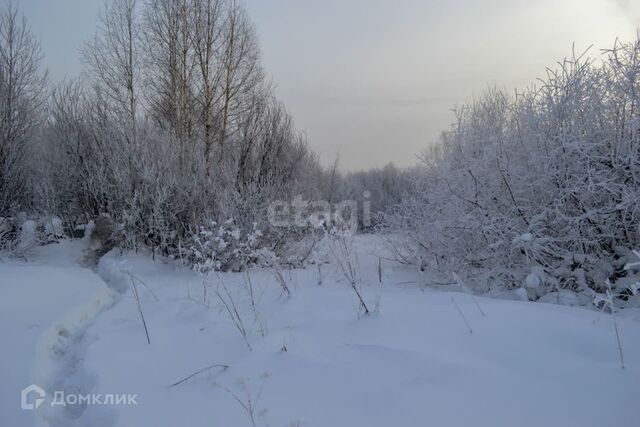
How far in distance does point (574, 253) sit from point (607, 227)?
520 mm

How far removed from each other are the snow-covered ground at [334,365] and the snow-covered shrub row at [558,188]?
5.47ft

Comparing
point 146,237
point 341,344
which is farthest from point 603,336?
point 146,237

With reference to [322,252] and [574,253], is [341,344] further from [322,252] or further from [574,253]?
[574,253]

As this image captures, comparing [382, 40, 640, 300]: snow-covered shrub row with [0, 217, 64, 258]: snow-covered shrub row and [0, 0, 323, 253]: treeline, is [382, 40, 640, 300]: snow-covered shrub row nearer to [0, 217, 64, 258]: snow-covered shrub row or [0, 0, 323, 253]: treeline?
[0, 0, 323, 253]: treeline

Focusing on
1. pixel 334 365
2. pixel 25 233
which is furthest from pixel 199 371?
pixel 25 233

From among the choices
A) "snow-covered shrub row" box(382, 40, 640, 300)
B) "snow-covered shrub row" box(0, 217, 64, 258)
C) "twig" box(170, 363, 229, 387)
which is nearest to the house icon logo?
"twig" box(170, 363, 229, 387)

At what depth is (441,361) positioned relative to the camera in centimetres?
231

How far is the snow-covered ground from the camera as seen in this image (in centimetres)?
193

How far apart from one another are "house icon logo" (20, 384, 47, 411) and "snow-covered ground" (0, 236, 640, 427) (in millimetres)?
35

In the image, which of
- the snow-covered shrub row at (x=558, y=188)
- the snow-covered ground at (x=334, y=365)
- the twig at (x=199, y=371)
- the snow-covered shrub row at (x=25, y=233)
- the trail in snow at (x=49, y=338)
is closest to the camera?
the snow-covered ground at (x=334, y=365)

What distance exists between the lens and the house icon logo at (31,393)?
92.3 inches

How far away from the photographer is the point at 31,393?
2496 millimetres

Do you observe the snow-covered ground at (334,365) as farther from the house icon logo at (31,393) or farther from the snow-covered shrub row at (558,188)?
the snow-covered shrub row at (558,188)

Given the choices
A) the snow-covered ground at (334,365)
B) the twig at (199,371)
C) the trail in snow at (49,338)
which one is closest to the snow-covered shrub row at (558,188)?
the snow-covered ground at (334,365)
